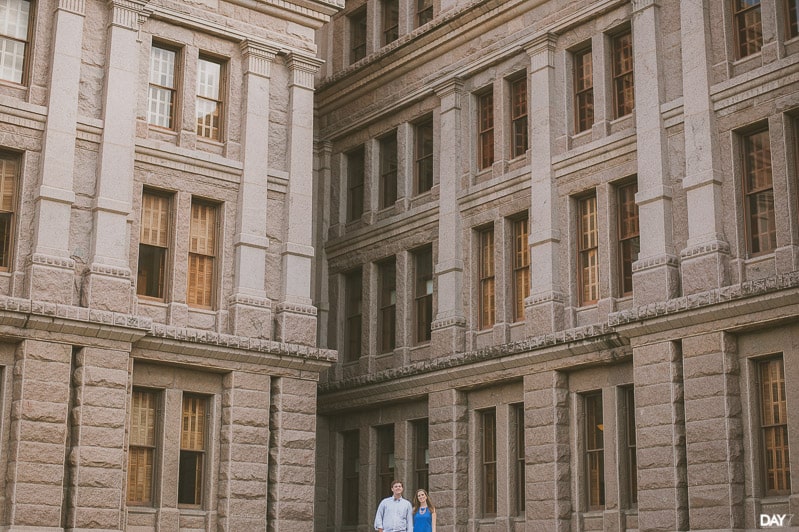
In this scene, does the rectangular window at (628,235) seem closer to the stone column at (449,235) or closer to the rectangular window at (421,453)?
the stone column at (449,235)

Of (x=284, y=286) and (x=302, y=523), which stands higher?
(x=284, y=286)

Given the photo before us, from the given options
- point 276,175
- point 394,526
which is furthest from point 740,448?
point 276,175

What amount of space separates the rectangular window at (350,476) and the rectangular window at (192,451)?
21.8 feet

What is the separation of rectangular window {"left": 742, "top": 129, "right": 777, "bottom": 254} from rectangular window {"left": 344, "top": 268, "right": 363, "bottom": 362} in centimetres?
1326

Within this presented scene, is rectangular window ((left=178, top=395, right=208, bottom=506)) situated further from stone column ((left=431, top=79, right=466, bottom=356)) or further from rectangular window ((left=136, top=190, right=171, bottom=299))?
stone column ((left=431, top=79, right=466, bottom=356))

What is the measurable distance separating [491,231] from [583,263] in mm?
3399

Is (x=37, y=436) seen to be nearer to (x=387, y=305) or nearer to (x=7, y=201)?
(x=7, y=201)

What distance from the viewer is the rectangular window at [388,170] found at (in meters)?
33.8

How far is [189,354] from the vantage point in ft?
88.6

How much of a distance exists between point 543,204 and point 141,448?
35.6 ft

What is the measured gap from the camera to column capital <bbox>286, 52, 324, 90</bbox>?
99.0ft

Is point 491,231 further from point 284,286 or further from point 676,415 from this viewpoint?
point 676,415

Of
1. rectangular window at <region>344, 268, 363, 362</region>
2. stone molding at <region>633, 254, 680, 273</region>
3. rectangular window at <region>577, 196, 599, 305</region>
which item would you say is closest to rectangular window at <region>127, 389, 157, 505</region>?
rectangular window at <region>344, 268, 363, 362</region>

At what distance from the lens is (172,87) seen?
28562mm
